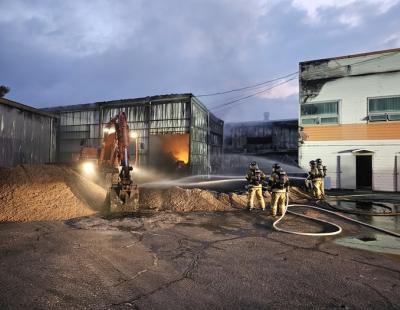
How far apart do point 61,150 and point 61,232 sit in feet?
76.1

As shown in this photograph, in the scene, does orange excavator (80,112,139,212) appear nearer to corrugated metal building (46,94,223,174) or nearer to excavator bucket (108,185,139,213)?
excavator bucket (108,185,139,213)

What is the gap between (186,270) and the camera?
525 centimetres

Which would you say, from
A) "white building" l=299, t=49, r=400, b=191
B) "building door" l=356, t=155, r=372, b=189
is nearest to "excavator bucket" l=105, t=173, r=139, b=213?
"white building" l=299, t=49, r=400, b=191

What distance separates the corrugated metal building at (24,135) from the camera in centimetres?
1637

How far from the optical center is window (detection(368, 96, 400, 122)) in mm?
16672

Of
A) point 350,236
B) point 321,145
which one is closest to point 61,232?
point 350,236

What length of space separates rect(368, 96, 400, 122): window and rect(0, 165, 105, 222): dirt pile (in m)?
15.3

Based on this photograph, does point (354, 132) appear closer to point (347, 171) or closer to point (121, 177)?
point (347, 171)

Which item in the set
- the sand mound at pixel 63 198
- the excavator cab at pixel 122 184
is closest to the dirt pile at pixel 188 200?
the sand mound at pixel 63 198

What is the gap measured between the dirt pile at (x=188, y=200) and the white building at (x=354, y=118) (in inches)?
285

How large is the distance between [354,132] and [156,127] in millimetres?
15057

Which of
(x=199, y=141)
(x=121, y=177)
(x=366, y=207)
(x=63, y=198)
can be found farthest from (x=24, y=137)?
(x=366, y=207)

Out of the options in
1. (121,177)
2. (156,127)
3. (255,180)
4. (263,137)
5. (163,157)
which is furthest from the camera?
(263,137)

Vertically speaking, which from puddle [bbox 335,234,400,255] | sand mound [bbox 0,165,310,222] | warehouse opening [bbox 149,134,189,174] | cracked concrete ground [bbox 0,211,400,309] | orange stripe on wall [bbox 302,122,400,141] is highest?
orange stripe on wall [bbox 302,122,400,141]
